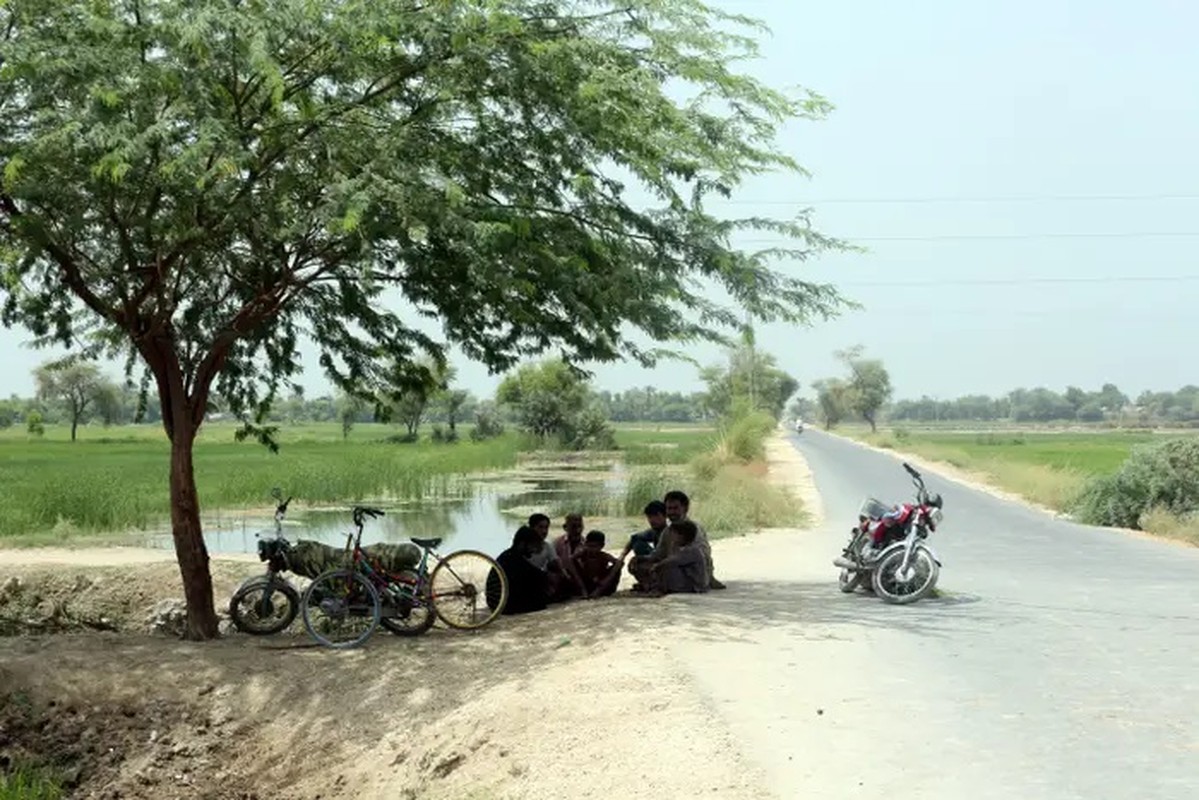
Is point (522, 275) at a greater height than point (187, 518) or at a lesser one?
greater

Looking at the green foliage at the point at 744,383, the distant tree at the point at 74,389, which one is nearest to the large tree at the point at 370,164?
the green foliage at the point at 744,383

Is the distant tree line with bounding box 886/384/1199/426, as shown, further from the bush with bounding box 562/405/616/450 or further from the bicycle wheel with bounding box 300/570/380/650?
the bicycle wheel with bounding box 300/570/380/650

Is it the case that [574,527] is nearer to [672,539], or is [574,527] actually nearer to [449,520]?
[672,539]

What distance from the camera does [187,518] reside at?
12.9m

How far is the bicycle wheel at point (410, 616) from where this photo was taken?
1186 cm

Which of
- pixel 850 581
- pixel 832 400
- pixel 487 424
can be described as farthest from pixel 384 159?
pixel 832 400

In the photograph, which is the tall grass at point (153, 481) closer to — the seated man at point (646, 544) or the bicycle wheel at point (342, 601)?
the bicycle wheel at point (342, 601)

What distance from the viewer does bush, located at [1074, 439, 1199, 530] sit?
25.1 meters

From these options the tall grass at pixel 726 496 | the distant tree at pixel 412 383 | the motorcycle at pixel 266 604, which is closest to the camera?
the motorcycle at pixel 266 604

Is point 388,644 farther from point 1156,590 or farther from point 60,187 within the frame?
point 1156,590

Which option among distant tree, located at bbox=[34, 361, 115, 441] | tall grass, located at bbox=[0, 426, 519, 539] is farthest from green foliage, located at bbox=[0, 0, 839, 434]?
distant tree, located at bbox=[34, 361, 115, 441]

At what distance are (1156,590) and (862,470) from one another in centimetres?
3553

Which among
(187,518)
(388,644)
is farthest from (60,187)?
(388,644)

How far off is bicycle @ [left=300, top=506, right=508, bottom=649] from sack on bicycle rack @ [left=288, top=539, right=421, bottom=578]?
0.06 m
